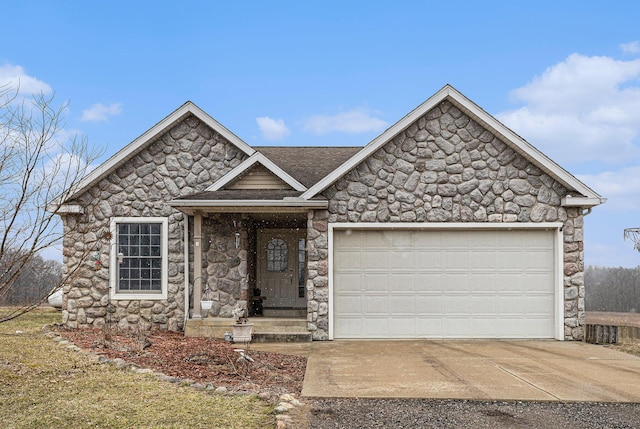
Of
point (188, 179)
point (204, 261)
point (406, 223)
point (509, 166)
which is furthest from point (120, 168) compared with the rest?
point (509, 166)

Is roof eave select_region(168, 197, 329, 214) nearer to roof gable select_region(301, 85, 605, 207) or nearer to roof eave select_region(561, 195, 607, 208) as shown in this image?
roof gable select_region(301, 85, 605, 207)

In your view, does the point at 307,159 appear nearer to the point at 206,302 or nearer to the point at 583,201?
the point at 206,302

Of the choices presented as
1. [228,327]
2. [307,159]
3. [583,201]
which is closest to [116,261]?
[228,327]

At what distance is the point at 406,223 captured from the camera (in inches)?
487

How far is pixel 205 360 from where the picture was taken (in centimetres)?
898

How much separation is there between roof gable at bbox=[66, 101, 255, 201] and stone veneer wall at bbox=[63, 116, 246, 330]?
16cm

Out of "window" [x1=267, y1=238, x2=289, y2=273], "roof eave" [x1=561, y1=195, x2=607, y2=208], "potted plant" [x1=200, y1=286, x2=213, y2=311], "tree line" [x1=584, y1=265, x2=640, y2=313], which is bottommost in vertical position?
"tree line" [x1=584, y1=265, x2=640, y2=313]

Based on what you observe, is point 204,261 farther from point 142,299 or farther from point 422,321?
point 422,321

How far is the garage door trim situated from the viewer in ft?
40.5

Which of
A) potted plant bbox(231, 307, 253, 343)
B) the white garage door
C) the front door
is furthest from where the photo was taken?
the front door

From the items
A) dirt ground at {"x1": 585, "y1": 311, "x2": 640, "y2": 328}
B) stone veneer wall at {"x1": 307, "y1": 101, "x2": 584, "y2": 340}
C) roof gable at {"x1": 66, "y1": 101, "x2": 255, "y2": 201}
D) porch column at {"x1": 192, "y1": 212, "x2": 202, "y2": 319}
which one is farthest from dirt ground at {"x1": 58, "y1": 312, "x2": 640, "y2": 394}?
dirt ground at {"x1": 585, "y1": 311, "x2": 640, "y2": 328}

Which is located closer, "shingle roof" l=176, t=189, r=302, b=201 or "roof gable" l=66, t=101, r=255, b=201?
"shingle roof" l=176, t=189, r=302, b=201

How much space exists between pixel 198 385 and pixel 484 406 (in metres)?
3.31

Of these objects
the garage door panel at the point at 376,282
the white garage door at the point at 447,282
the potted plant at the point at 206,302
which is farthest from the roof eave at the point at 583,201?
the potted plant at the point at 206,302
